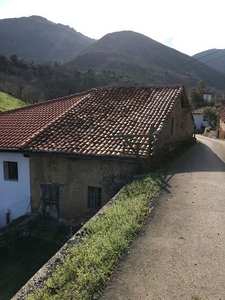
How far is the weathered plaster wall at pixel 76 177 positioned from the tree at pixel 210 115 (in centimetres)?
3672

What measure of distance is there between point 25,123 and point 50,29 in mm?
183726

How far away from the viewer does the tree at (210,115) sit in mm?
44344

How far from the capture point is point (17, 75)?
52.0 metres

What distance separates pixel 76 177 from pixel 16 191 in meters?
2.89

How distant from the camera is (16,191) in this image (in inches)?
493

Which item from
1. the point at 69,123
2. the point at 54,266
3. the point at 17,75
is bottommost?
the point at 54,266

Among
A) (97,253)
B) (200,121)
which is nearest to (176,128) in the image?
(97,253)

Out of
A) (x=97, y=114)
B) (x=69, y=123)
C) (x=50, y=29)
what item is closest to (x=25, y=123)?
(x=69, y=123)

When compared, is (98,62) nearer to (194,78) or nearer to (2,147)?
(194,78)

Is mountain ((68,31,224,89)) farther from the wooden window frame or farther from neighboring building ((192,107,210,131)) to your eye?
the wooden window frame

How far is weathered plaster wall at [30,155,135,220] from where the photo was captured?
36.3ft

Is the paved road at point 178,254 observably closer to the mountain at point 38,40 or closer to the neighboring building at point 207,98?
the neighboring building at point 207,98

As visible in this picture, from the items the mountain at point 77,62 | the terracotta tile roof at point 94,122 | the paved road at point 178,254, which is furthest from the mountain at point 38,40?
the paved road at point 178,254

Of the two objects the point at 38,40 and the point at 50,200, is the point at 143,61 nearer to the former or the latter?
the point at 38,40
